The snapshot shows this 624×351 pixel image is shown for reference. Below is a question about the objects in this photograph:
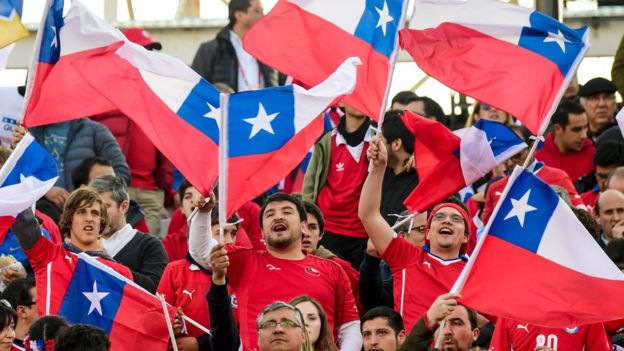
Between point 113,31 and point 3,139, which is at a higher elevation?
point 113,31

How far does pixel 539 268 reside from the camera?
12461mm

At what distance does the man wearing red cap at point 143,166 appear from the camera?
18125mm

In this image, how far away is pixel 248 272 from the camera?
13.3 meters

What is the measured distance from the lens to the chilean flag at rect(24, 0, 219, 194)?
13188 mm

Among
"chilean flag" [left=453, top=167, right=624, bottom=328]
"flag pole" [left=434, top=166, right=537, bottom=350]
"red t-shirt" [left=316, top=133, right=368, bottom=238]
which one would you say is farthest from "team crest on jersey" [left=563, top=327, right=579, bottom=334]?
"red t-shirt" [left=316, top=133, right=368, bottom=238]

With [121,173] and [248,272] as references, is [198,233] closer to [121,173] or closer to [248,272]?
[248,272]

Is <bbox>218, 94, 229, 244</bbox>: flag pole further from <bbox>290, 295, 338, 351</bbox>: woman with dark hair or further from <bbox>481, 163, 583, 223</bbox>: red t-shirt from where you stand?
<bbox>481, 163, 583, 223</bbox>: red t-shirt

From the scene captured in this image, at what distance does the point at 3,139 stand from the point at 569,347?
6.11m

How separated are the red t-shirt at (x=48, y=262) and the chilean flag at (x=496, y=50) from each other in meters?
2.65

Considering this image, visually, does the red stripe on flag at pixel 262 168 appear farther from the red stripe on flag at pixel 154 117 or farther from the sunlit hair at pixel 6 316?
the sunlit hair at pixel 6 316

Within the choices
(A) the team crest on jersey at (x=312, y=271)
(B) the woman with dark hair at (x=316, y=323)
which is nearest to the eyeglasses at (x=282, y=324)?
(B) the woman with dark hair at (x=316, y=323)

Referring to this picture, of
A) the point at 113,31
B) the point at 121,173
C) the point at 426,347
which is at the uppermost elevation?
the point at 113,31

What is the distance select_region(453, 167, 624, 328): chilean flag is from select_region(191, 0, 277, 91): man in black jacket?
652cm

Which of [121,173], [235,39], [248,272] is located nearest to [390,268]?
[248,272]
